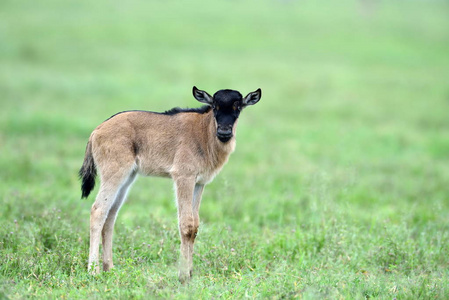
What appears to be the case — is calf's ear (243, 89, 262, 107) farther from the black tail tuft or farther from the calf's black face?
the black tail tuft

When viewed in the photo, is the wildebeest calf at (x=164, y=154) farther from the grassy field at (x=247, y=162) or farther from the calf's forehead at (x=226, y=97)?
the grassy field at (x=247, y=162)

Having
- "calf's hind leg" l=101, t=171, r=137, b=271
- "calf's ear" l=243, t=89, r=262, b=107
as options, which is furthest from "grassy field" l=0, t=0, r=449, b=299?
"calf's ear" l=243, t=89, r=262, b=107

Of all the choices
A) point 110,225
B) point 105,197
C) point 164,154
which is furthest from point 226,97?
point 110,225

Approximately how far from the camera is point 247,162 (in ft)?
47.4

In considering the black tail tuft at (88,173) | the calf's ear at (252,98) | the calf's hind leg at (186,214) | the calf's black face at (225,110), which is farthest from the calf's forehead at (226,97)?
the black tail tuft at (88,173)

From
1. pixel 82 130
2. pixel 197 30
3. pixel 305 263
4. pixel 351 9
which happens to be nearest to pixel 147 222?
pixel 305 263

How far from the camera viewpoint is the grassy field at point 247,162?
669 cm

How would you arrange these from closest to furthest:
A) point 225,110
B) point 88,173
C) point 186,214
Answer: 1. point 186,214
2. point 225,110
3. point 88,173

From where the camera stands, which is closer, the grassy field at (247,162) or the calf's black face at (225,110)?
the grassy field at (247,162)

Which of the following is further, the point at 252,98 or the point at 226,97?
the point at 252,98

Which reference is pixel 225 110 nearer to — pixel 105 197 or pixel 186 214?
pixel 186 214

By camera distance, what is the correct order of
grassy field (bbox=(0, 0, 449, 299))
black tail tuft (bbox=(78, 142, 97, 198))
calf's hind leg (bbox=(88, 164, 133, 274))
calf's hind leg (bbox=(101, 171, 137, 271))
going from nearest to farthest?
grassy field (bbox=(0, 0, 449, 299))
calf's hind leg (bbox=(88, 164, 133, 274))
calf's hind leg (bbox=(101, 171, 137, 271))
black tail tuft (bbox=(78, 142, 97, 198))

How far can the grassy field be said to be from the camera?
6695 millimetres

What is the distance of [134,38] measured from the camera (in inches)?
1438
